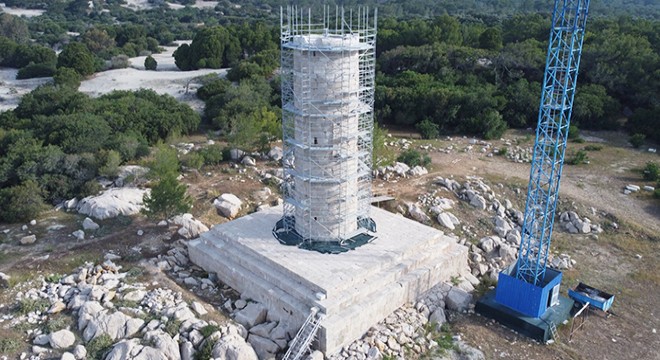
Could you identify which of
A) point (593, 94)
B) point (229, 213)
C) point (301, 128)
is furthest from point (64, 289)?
point (593, 94)

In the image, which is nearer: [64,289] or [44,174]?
[64,289]

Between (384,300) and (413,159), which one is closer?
(384,300)

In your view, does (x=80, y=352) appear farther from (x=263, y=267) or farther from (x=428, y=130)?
(x=428, y=130)

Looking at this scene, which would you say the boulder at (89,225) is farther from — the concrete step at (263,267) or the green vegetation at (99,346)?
the green vegetation at (99,346)

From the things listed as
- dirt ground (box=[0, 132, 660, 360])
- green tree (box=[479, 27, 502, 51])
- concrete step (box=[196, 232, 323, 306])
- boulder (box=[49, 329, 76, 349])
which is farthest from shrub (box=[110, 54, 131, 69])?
boulder (box=[49, 329, 76, 349])

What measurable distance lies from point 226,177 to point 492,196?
49.6 feet

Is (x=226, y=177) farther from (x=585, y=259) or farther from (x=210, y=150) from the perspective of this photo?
(x=585, y=259)

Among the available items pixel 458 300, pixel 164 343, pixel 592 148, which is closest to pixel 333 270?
pixel 458 300

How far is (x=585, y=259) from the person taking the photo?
2498 cm

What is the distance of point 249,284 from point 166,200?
6341 millimetres

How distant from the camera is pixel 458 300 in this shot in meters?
20.9

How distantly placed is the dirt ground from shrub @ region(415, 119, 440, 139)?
13.7ft

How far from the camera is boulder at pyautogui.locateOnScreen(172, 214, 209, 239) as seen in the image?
24094mm

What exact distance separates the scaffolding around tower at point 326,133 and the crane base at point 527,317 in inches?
209
